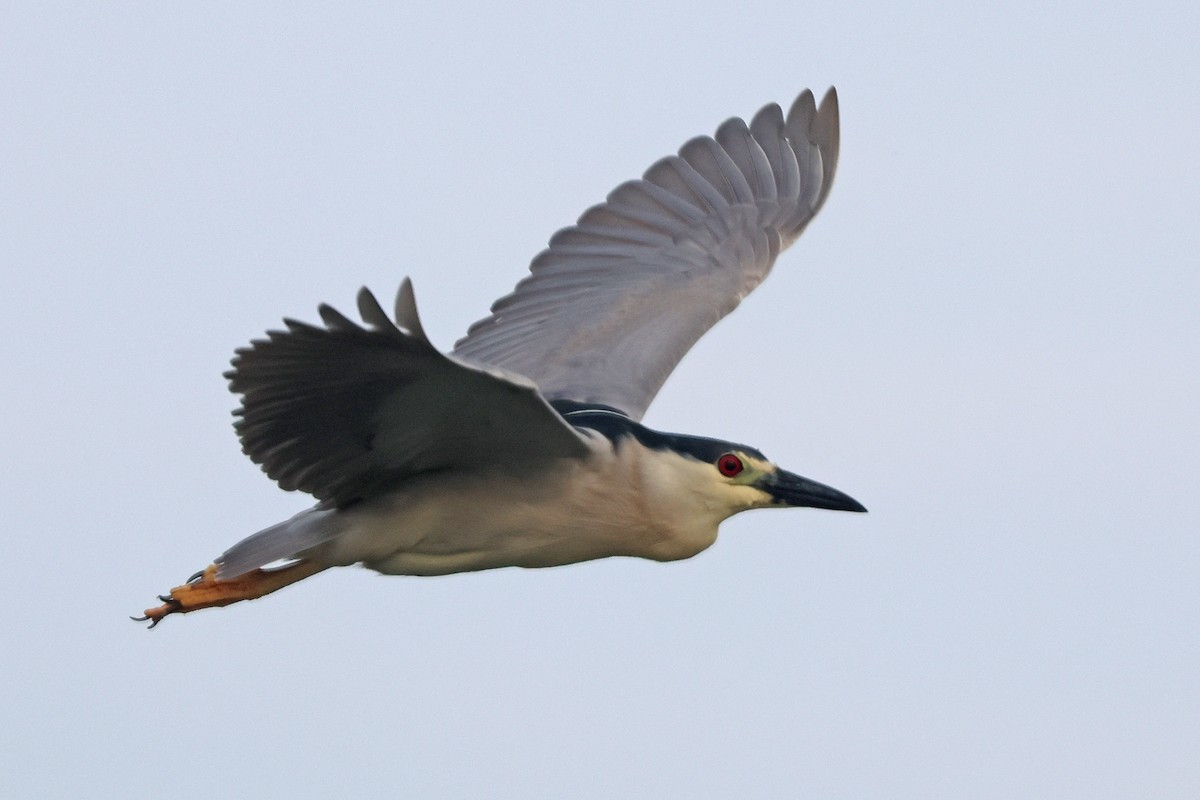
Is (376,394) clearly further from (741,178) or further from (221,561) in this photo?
(741,178)

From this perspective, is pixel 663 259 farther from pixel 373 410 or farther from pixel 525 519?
pixel 373 410

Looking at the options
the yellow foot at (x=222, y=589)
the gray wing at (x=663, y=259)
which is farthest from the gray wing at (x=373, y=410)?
the gray wing at (x=663, y=259)

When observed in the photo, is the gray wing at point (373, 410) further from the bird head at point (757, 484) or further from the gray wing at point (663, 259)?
the gray wing at point (663, 259)

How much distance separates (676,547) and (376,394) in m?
1.70

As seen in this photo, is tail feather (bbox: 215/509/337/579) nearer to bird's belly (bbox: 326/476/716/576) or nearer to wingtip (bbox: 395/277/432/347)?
bird's belly (bbox: 326/476/716/576)

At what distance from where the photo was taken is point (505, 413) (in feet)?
23.7

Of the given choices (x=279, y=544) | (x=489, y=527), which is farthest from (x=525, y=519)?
(x=279, y=544)

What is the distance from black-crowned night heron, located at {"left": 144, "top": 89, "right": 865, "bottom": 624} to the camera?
6.91m

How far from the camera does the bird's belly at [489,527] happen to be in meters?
7.80

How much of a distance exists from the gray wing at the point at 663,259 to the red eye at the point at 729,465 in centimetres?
136

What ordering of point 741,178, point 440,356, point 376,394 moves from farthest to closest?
1. point 741,178
2. point 376,394
3. point 440,356

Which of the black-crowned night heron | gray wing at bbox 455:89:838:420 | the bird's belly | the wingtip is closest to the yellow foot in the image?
the black-crowned night heron

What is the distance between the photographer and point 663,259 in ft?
35.1

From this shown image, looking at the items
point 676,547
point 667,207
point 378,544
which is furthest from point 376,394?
point 667,207
